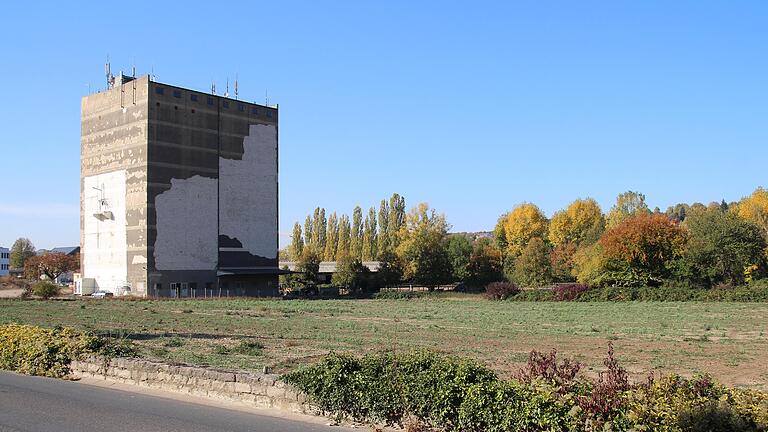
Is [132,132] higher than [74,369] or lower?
higher

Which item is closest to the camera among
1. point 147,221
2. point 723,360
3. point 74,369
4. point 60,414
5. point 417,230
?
point 60,414

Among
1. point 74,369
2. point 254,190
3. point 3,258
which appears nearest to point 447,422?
point 74,369

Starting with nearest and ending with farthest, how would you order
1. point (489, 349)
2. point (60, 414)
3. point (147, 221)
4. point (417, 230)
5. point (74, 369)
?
point (60, 414), point (74, 369), point (489, 349), point (147, 221), point (417, 230)

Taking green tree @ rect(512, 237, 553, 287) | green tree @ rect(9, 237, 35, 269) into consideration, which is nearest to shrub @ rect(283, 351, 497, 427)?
green tree @ rect(512, 237, 553, 287)

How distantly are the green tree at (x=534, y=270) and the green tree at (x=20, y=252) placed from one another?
148 metres

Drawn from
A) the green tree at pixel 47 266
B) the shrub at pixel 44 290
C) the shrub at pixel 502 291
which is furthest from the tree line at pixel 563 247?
the green tree at pixel 47 266

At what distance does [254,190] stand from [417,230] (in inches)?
931

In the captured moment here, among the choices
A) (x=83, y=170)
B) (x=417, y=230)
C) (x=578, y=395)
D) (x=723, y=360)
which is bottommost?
(x=723, y=360)

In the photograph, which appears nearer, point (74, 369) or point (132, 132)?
point (74, 369)

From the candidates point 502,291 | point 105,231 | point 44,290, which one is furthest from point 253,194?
point 502,291

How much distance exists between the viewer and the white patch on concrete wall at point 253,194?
8394cm

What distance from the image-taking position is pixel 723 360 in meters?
20.1

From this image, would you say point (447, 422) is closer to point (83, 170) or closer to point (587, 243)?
point (83, 170)

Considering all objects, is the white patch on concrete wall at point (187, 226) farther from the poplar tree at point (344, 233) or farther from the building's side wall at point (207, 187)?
the poplar tree at point (344, 233)
